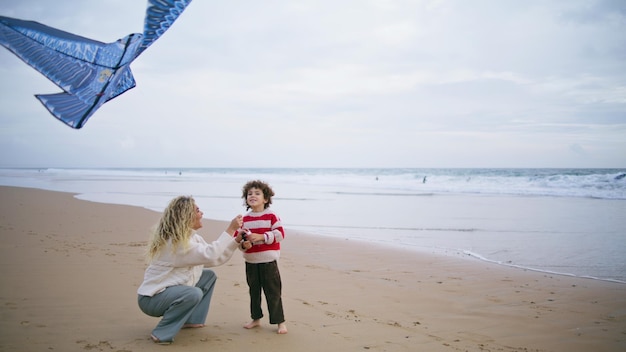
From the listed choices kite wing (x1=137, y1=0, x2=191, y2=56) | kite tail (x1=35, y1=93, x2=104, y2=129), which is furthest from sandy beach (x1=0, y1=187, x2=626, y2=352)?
kite wing (x1=137, y1=0, x2=191, y2=56)

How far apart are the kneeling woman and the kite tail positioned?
1.51m

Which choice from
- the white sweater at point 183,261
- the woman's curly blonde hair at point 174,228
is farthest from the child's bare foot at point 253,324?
the woman's curly blonde hair at point 174,228

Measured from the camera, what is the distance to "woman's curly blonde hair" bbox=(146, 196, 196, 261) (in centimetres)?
374

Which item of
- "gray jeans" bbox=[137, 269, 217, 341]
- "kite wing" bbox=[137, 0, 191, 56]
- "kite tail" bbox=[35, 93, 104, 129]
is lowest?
"gray jeans" bbox=[137, 269, 217, 341]

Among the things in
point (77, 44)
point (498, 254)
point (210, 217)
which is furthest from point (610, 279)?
point (210, 217)

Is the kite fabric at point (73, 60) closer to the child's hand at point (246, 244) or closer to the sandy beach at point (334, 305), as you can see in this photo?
the child's hand at point (246, 244)

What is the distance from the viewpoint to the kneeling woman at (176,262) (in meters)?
3.75

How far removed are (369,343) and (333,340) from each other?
0.33 metres

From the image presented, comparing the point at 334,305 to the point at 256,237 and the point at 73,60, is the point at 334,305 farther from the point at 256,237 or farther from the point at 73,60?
the point at 73,60

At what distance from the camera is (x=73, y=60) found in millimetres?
2420

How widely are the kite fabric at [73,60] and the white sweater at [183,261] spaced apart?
5.34 feet

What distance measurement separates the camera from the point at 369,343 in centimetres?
404

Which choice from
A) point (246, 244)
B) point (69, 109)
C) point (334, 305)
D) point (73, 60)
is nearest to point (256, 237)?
point (246, 244)

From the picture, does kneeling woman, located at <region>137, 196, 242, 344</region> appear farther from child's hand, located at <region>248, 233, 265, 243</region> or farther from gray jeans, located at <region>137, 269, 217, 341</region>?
child's hand, located at <region>248, 233, 265, 243</region>
